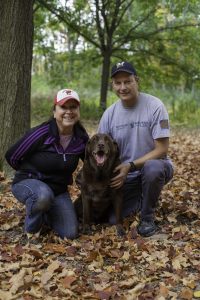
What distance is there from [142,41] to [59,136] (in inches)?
511

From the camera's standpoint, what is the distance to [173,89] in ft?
71.9

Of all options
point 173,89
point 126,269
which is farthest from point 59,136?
point 173,89

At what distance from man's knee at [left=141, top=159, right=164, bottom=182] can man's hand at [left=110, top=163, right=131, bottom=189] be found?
194 millimetres

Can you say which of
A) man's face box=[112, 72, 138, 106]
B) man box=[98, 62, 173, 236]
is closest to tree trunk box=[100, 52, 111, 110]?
man box=[98, 62, 173, 236]

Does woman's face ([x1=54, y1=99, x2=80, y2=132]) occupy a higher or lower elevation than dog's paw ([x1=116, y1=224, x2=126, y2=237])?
higher

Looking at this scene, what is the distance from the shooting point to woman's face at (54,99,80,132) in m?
4.55

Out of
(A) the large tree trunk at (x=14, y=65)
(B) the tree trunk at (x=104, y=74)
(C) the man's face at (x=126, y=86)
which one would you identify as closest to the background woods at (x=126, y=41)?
(B) the tree trunk at (x=104, y=74)

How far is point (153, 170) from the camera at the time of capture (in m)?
4.60

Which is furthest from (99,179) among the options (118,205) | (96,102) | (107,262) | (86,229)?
(96,102)

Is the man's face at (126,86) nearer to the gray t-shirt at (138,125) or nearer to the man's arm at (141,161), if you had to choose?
the gray t-shirt at (138,125)

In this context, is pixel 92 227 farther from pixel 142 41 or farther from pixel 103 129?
pixel 142 41

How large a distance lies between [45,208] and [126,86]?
157 cm

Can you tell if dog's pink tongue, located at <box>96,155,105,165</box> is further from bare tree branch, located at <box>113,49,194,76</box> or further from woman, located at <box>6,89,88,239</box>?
bare tree branch, located at <box>113,49,194,76</box>

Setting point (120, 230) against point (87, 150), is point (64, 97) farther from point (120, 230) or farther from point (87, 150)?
point (120, 230)
